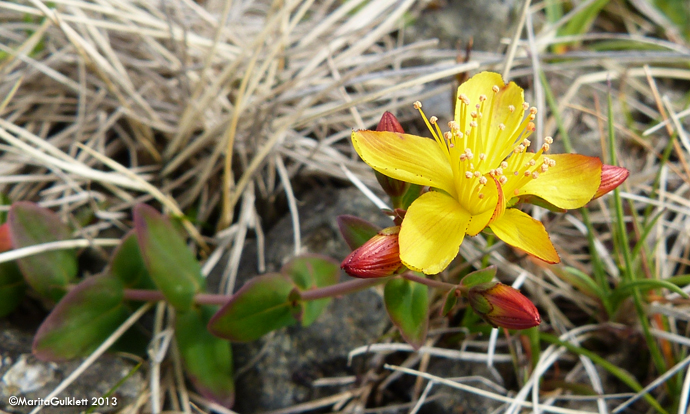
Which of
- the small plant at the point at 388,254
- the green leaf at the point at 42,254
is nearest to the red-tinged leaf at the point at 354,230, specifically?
the small plant at the point at 388,254

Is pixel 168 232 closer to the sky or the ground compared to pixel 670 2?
closer to the ground

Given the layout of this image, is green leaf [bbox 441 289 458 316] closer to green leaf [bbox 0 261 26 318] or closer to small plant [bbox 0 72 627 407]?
small plant [bbox 0 72 627 407]

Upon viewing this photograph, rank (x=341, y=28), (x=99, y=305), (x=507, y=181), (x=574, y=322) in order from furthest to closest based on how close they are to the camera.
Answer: (x=341, y=28), (x=574, y=322), (x=99, y=305), (x=507, y=181)

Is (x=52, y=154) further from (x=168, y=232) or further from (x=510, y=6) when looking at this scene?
(x=510, y=6)

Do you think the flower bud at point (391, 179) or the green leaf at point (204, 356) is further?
the green leaf at point (204, 356)

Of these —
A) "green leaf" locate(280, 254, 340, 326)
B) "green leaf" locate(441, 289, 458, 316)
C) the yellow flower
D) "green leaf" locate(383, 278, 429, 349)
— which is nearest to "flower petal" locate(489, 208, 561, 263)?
the yellow flower

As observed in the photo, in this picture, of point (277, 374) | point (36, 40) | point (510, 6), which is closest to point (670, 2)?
point (510, 6)

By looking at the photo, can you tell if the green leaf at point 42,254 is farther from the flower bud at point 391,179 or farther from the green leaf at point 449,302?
the green leaf at point 449,302
